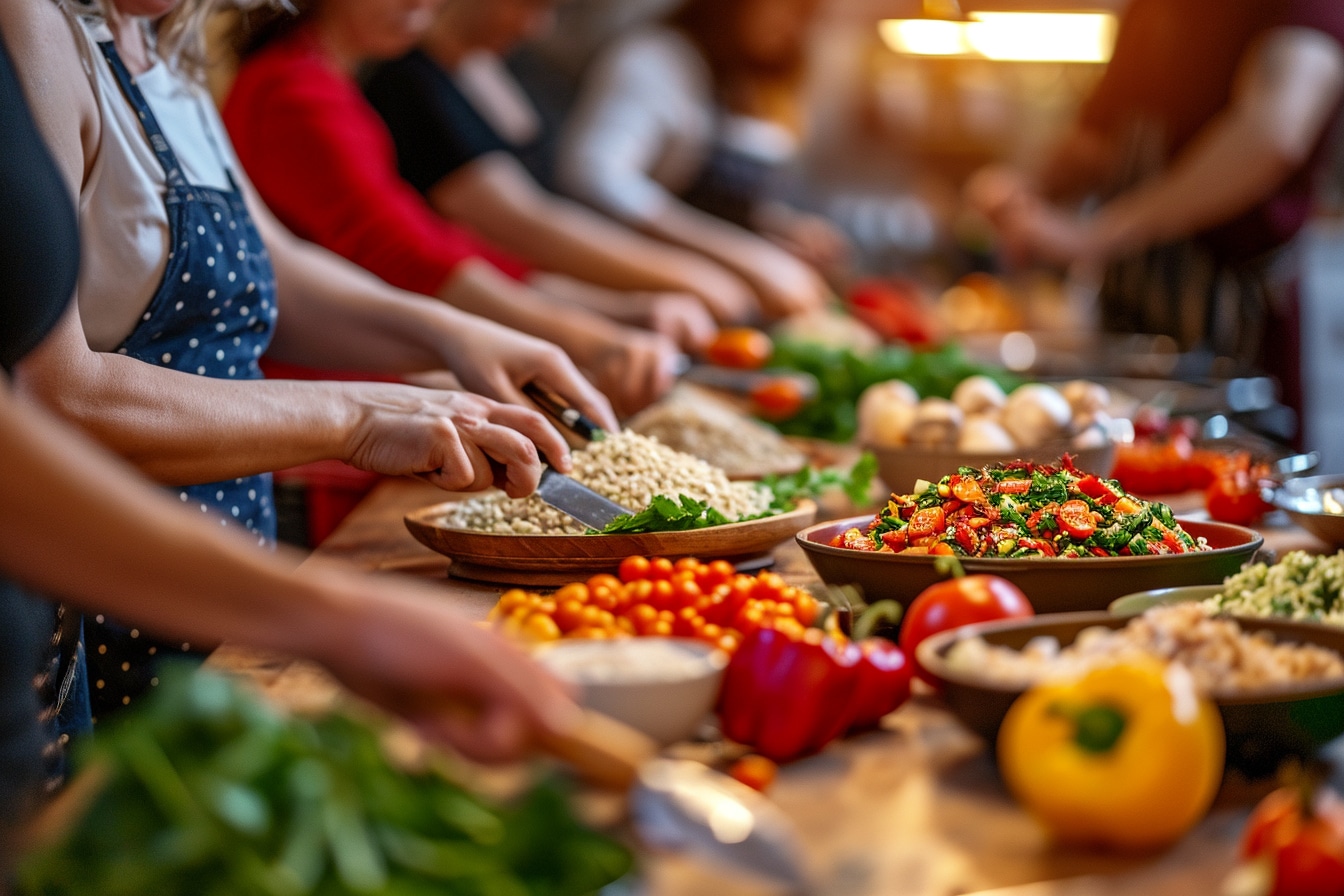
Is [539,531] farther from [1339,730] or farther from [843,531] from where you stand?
[1339,730]

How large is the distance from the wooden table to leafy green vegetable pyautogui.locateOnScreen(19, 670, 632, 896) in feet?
0.33

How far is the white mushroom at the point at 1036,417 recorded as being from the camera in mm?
2486

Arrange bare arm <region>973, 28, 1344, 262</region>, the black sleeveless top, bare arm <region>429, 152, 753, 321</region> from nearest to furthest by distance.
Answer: the black sleeveless top
bare arm <region>429, 152, 753, 321</region>
bare arm <region>973, 28, 1344, 262</region>

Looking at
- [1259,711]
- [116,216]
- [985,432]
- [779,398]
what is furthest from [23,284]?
[779,398]

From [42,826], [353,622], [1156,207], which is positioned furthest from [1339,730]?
[1156,207]

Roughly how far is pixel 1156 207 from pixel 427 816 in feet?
14.2

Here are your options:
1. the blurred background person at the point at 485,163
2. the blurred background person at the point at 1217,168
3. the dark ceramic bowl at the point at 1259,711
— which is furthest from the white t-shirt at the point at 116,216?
the blurred background person at the point at 1217,168

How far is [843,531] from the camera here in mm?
1776

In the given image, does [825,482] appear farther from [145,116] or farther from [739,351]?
[739,351]

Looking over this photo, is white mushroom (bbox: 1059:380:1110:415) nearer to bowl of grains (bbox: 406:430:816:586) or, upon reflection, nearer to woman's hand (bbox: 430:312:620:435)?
bowl of grains (bbox: 406:430:816:586)

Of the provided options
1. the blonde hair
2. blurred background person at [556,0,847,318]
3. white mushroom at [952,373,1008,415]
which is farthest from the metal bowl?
blurred background person at [556,0,847,318]

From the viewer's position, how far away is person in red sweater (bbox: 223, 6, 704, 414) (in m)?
2.81

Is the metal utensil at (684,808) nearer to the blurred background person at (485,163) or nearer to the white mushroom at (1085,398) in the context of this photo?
the white mushroom at (1085,398)

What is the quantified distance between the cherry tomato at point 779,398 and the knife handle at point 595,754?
2543 millimetres
